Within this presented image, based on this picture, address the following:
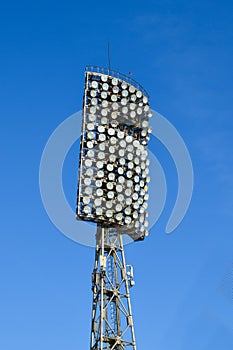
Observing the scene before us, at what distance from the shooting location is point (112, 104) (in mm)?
77938

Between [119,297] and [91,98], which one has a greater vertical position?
[91,98]

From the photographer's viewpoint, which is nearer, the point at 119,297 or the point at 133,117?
the point at 119,297

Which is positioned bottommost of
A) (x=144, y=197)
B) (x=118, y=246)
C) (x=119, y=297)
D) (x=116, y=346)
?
(x=116, y=346)

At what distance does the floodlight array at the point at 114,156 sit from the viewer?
2908 inches

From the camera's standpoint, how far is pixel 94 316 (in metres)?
72.7

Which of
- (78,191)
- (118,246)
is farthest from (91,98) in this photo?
(118,246)

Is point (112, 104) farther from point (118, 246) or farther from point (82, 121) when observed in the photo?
point (118, 246)

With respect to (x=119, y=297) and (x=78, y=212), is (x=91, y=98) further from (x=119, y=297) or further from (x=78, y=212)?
(x=119, y=297)

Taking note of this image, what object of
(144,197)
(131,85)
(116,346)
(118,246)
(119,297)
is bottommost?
(116,346)

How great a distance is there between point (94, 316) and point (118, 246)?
24.9 feet

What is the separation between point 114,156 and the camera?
2990 inches

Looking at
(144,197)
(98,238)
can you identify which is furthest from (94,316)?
(144,197)

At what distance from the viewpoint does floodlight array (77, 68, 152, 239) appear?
242ft

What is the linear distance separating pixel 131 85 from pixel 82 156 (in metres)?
11.7
